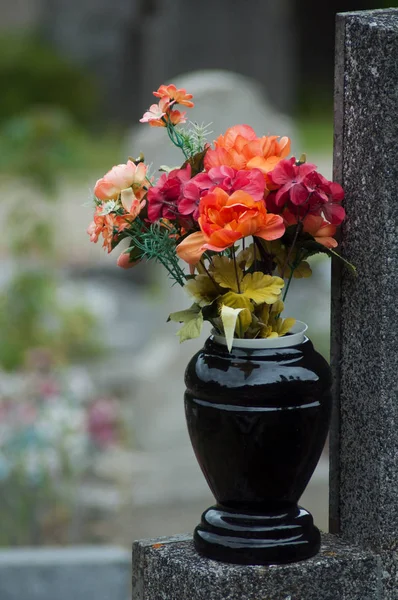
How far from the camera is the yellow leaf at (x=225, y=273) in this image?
78.0 inches

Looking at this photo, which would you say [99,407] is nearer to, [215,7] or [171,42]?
[171,42]

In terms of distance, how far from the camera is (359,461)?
2102mm

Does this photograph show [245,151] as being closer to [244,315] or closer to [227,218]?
[227,218]

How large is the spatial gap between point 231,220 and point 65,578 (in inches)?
77.0

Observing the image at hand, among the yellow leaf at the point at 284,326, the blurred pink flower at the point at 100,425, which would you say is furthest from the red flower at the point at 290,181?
the blurred pink flower at the point at 100,425

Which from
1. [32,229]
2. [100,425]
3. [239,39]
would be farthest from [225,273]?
[239,39]

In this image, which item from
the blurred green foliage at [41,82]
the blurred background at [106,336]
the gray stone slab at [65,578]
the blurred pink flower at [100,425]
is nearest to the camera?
the gray stone slab at [65,578]

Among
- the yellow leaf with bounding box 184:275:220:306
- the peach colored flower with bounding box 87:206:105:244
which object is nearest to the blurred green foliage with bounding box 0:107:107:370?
the peach colored flower with bounding box 87:206:105:244

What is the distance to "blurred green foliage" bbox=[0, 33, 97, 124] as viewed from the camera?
15703 mm

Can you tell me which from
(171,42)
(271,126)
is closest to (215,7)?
(171,42)

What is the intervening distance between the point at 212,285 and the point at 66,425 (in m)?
2.72

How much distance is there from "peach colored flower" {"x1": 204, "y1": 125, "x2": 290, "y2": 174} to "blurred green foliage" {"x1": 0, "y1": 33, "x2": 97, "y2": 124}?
13.8 m

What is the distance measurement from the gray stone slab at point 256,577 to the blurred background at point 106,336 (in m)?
0.68

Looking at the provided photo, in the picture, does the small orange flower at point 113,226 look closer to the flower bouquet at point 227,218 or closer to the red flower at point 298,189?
the flower bouquet at point 227,218
